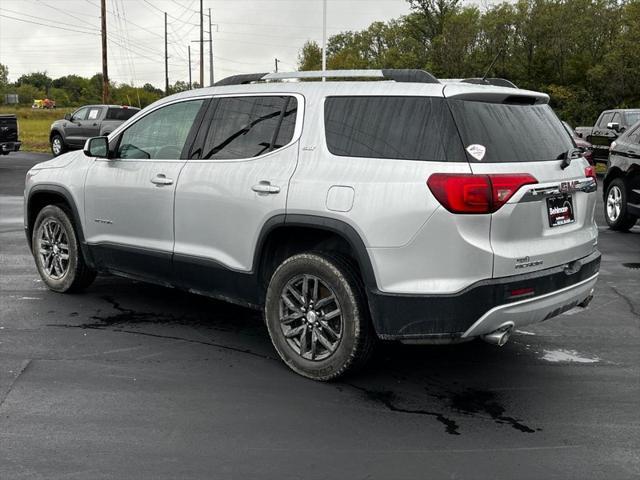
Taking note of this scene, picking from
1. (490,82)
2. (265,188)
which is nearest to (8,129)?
(265,188)

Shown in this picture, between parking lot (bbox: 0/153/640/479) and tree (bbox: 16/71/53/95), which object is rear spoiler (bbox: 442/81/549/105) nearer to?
parking lot (bbox: 0/153/640/479)

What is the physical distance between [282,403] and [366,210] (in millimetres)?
1171

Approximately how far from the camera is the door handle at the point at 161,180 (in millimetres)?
5664

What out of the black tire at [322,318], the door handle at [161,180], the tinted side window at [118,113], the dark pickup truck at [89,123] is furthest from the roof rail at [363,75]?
the tinted side window at [118,113]

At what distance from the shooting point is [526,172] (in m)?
4.44

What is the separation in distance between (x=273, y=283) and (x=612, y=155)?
8686 mm

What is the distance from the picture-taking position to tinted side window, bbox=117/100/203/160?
5777mm

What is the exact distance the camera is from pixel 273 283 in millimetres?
4934

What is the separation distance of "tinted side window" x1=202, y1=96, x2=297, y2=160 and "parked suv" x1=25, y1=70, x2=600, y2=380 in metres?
0.01

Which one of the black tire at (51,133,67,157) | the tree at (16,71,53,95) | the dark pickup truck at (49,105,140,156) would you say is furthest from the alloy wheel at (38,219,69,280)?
the tree at (16,71,53,95)

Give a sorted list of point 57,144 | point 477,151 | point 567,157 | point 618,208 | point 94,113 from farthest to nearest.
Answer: point 57,144 → point 94,113 → point 618,208 → point 567,157 → point 477,151

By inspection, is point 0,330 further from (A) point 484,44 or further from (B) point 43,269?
(A) point 484,44

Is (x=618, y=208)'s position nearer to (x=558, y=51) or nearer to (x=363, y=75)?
(x=363, y=75)

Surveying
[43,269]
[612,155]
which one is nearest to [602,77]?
[612,155]
